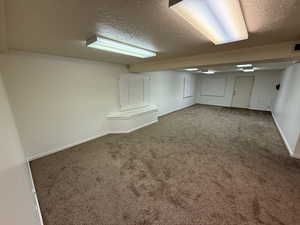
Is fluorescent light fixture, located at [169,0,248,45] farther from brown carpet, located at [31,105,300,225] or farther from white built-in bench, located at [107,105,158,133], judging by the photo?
white built-in bench, located at [107,105,158,133]

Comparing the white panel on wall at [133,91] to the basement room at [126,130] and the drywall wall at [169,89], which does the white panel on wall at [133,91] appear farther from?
the drywall wall at [169,89]

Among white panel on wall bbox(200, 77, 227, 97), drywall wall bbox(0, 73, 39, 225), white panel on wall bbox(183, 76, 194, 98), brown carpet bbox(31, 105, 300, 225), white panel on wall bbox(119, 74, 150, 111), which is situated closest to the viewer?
drywall wall bbox(0, 73, 39, 225)

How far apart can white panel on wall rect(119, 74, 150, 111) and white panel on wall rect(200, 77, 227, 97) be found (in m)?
5.38

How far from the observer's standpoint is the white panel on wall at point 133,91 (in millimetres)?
4098

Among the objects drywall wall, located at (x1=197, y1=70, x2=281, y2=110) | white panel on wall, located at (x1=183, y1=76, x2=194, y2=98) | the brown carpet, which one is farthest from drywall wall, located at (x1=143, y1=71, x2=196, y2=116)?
the brown carpet

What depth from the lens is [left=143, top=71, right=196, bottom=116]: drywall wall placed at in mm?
5234

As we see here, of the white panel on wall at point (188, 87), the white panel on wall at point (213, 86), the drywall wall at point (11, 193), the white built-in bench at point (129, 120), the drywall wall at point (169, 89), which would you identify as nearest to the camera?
the drywall wall at point (11, 193)

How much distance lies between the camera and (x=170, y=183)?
196 centimetres

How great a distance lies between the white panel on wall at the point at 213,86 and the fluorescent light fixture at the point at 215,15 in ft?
24.4

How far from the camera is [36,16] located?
1163 mm

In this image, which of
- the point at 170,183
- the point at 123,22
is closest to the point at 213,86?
the point at 170,183

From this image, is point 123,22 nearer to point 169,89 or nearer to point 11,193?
point 11,193

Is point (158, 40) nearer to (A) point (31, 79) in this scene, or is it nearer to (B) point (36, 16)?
(B) point (36, 16)

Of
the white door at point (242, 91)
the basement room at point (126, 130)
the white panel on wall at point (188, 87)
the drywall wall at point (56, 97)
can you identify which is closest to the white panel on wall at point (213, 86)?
the white door at point (242, 91)
